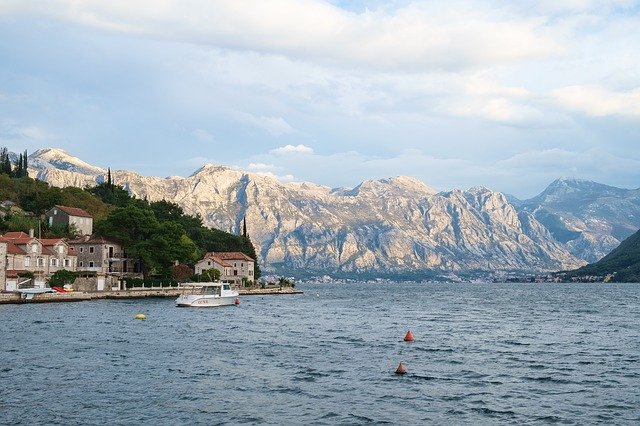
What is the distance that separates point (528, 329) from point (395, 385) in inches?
1666

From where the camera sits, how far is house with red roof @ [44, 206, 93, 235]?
547ft

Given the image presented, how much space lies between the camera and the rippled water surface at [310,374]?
109 ft

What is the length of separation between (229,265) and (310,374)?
145m

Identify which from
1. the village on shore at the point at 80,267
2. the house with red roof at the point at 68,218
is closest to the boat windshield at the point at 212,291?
the village on shore at the point at 80,267

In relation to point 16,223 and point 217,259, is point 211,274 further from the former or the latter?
point 16,223

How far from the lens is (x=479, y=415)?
3325cm

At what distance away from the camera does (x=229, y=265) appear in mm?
186500

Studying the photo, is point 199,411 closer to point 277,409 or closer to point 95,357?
point 277,409

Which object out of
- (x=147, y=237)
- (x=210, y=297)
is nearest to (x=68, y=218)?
(x=147, y=237)

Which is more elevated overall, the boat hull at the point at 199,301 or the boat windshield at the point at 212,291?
the boat windshield at the point at 212,291

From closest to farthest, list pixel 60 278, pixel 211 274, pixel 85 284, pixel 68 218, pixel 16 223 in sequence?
pixel 60 278 → pixel 85 284 → pixel 16 223 → pixel 68 218 → pixel 211 274

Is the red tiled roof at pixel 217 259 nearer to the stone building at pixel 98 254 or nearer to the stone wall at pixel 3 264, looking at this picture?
the stone building at pixel 98 254

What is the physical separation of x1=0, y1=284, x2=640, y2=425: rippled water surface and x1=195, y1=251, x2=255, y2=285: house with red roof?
10088cm

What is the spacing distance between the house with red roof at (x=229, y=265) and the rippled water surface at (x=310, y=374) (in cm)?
10088
